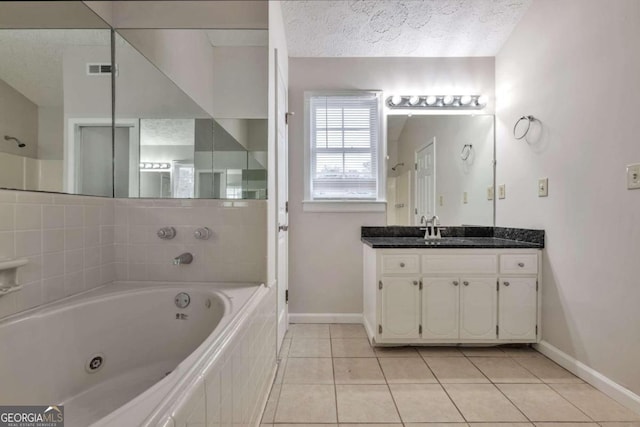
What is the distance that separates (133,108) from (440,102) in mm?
2278

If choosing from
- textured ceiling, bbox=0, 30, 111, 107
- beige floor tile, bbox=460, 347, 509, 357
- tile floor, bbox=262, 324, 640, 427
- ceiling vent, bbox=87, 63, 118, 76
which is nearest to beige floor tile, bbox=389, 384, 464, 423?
tile floor, bbox=262, 324, 640, 427

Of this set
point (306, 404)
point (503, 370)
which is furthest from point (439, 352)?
point (306, 404)

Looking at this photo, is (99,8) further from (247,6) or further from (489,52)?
(489,52)

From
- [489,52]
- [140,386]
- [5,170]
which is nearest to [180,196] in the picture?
[5,170]

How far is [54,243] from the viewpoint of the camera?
4.09ft

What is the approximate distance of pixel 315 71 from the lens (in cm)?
241

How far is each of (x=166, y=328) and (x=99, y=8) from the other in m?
1.80

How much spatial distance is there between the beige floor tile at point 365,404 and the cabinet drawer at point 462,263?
83 centimetres

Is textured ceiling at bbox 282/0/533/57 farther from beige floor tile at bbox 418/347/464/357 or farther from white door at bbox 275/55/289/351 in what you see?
beige floor tile at bbox 418/347/464/357

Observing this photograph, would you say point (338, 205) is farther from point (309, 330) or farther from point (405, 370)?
point (405, 370)

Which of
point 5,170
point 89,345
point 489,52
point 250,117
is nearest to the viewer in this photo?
point 5,170

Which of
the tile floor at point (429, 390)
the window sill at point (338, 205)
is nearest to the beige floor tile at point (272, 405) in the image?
the tile floor at point (429, 390)

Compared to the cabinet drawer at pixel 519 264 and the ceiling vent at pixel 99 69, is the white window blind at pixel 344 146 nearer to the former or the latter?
the cabinet drawer at pixel 519 264

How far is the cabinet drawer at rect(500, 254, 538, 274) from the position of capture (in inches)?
75.0
